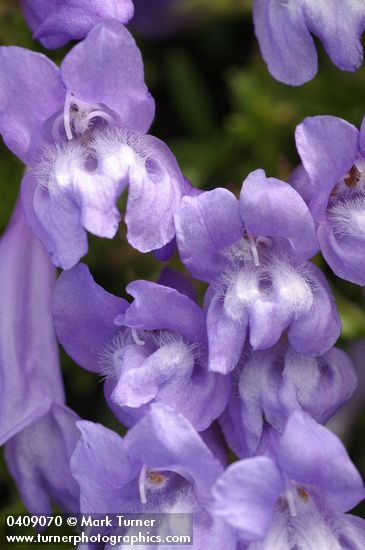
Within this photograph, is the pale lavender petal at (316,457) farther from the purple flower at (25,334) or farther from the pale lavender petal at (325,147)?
the purple flower at (25,334)

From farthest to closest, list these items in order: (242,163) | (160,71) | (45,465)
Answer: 1. (160,71)
2. (242,163)
3. (45,465)

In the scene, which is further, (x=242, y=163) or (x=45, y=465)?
(x=242, y=163)

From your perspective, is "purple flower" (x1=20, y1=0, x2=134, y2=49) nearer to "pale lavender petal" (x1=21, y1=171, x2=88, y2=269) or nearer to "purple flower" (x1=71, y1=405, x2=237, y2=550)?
"pale lavender petal" (x1=21, y1=171, x2=88, y2=269)

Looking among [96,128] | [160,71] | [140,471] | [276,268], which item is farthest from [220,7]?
[140,471]

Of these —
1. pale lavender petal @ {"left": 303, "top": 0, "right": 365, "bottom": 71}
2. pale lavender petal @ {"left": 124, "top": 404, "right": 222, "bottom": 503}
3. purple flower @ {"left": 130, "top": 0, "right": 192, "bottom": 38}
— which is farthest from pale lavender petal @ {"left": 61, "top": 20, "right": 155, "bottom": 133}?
purple flower @ {"left": 130, "top": 0, "right": 192, "bottom": 38}

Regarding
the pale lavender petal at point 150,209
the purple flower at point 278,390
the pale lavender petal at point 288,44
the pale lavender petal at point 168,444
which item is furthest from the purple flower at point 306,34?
the pale lavender petal at point 168,444

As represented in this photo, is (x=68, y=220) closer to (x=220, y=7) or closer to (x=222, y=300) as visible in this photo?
(x=222, y=300)
